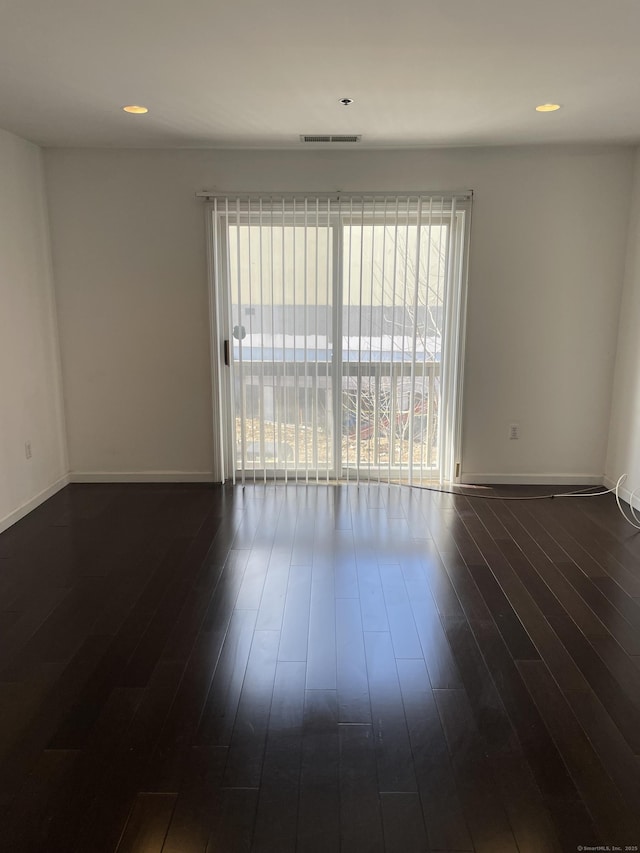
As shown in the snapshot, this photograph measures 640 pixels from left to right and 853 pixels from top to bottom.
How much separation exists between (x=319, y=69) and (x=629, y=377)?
2.99m

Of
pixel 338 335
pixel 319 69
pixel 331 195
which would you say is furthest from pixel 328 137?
pixel 338 335

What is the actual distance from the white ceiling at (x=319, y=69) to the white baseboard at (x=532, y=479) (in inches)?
93.9

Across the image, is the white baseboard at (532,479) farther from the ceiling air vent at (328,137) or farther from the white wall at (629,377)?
the ceiling air vent at (328,137)

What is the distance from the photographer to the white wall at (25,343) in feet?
12.5

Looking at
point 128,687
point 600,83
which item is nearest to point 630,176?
point 600,83

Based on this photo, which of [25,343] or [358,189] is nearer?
[25,343]

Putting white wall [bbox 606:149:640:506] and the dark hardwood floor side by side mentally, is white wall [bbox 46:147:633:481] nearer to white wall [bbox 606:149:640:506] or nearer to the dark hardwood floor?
white wall [bbox 606:149:640:506]

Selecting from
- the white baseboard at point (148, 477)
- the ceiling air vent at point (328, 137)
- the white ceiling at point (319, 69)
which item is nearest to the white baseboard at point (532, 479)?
the white baseboard at point (148, 477)

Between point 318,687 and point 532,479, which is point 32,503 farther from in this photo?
point 532,479

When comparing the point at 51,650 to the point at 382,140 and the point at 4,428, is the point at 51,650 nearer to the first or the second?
the point at 4,428

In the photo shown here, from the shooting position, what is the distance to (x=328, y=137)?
3891 millimetres

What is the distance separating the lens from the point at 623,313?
4359mm

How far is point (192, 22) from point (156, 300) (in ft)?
7.88

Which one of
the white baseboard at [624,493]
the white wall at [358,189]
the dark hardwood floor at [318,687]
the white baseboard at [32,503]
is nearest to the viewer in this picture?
the dark hardwood floor at [318,687]
